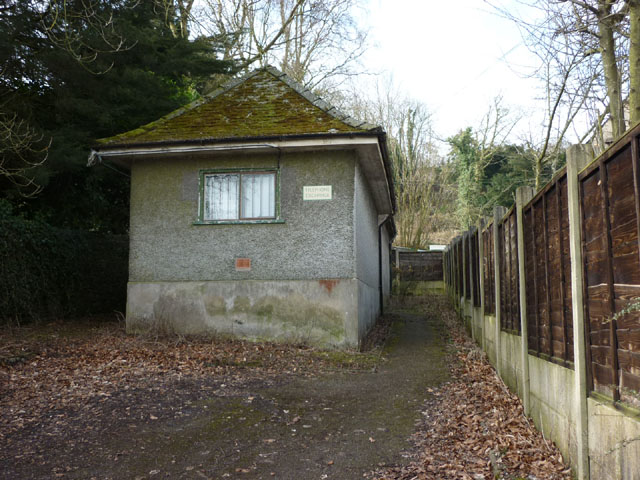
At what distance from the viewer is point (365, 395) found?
6773mm

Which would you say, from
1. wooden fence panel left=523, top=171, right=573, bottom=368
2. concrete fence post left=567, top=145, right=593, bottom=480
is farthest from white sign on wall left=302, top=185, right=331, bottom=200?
concrete fence post left=567, top=145, right=593, bottom=480

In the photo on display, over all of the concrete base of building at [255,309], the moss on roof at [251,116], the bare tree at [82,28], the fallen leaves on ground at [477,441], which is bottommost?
the fallen leaves on ground at [477,441]

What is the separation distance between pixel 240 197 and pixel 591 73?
27.5 feet

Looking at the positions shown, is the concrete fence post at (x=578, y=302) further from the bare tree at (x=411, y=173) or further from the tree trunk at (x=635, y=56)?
the bare tree at (x=411, y=173)

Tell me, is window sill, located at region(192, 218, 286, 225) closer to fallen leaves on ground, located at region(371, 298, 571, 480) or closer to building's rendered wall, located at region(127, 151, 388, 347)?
building's rendered wall, located at region(127, 151, 388, 347)

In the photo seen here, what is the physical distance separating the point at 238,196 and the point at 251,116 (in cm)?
173

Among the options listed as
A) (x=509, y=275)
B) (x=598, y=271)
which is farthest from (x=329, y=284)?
(x=598, y=271)

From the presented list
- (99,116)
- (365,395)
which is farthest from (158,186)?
(365,395)

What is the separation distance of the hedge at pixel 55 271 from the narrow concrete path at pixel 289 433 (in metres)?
6.11

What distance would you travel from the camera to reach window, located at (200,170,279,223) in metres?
9.85

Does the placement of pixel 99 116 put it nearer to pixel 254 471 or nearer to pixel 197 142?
pixel 197 142

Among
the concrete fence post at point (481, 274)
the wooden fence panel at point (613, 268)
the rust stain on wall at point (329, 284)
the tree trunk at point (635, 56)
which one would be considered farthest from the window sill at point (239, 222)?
the wooden fence panel at point (613, 268)

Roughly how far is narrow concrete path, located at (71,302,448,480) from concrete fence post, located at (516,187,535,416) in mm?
1182

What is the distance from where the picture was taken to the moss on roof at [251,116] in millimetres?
9656
